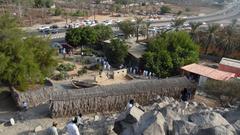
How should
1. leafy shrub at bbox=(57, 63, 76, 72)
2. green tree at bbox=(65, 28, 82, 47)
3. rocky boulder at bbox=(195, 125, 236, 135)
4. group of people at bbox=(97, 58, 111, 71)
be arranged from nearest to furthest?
rocky boulder at bbox=(195, 125, 236, 135) < leafy shrub at bbox=(57, 63, 76, 72) < group of people at bbox=(97, 58, 111, 71) < green tree at bbox=(65, 28, 82, 47)

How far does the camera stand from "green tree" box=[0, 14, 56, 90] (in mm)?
26016

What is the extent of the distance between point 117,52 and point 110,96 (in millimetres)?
17149

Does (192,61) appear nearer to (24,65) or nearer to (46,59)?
(46,59)

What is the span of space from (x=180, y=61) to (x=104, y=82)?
9.36 metres

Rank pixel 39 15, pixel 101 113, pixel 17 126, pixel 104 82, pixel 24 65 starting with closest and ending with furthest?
pixel 17 126
pixel 101 113
pixel 24 65
pixel 104 82
pixel 39 15

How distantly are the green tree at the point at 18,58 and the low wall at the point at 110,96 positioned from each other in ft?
18.0

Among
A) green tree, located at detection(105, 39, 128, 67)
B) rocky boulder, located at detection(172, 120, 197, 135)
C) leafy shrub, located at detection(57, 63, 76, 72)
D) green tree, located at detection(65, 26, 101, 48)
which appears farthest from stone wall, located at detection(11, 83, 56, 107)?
green tree, located at detection(65, 26, 101, 48)

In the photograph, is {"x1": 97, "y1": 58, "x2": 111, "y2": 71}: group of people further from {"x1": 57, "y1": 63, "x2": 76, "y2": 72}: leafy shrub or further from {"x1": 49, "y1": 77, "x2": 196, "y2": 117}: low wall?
{"x1": 49, "y1": 77, "x2": 196, "y2": 117}: low wall

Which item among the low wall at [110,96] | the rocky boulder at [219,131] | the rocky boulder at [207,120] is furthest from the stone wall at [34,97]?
the rocky boulder at [219,131]

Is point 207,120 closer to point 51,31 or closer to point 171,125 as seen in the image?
point 171,125

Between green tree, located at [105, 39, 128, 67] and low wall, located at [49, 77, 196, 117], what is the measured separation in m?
14.5

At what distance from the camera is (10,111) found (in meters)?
24.1

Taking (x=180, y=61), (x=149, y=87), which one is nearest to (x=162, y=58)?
(x=180, y=61)

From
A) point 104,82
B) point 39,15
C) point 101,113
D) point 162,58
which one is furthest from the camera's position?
point 39,15
